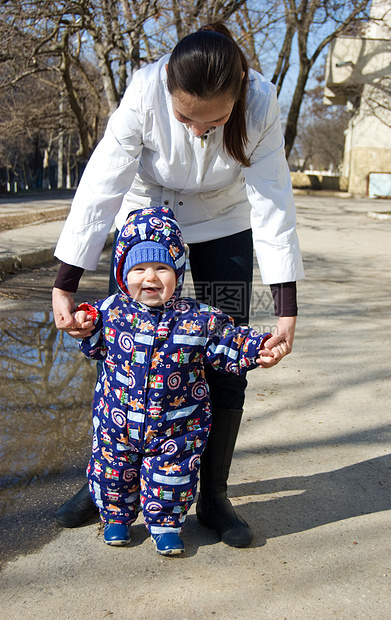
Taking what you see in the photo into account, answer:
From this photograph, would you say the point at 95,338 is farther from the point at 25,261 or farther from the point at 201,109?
the point at 25,261

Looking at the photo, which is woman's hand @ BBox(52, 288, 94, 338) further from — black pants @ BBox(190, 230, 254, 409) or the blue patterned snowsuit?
black pants @ BBox(190, 230, 254, 409)

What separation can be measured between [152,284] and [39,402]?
1605 millimetres

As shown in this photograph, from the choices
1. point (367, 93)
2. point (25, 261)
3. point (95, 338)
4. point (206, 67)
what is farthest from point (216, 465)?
point (367, 93)

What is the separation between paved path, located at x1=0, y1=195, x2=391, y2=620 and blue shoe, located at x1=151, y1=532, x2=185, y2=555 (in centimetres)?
3

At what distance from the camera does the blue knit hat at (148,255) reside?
2.08 meters

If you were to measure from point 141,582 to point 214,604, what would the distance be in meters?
0.25

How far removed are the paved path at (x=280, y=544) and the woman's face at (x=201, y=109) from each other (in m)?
1.46

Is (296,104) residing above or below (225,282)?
above

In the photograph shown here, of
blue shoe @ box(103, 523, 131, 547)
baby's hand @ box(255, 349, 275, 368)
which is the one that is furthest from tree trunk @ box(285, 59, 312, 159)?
blue shoe @ box(103, 523, 131, 547)

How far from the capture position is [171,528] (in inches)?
83.7

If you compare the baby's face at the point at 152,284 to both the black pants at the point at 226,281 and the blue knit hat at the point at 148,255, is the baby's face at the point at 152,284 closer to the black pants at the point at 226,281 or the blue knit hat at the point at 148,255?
the blue knit hat at the point at 148,255

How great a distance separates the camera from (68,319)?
213 cm

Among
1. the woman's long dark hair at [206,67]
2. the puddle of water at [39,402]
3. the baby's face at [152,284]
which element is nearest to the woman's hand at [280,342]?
the baby's face at [152,284]

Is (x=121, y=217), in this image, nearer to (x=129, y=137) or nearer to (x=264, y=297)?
(x=129, y=137)
